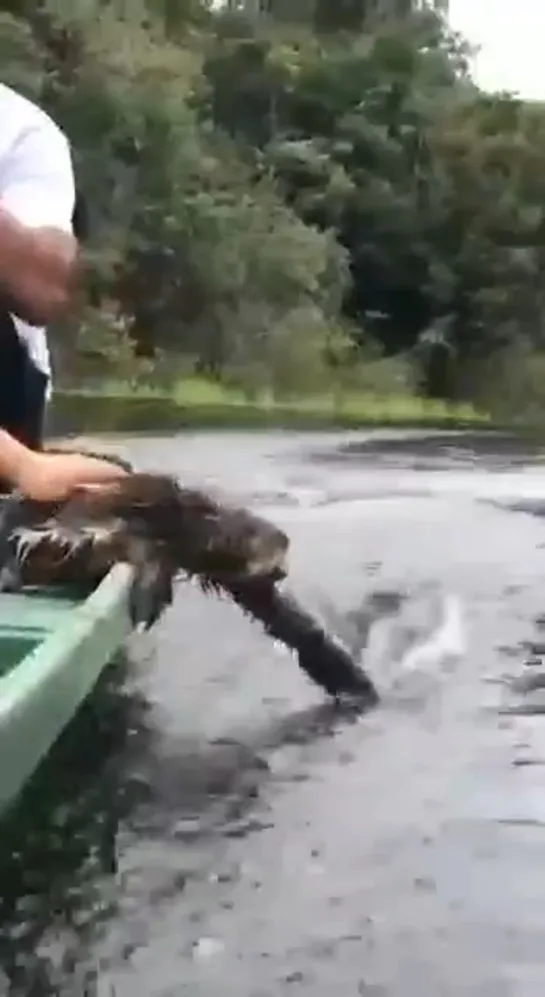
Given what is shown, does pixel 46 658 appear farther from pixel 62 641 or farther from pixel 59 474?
pixel 59 474

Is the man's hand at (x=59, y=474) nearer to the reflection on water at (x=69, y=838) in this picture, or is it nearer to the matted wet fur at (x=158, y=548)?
the matted wet fur at (x=158, y=548)

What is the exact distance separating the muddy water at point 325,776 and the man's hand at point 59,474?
0.11 ft

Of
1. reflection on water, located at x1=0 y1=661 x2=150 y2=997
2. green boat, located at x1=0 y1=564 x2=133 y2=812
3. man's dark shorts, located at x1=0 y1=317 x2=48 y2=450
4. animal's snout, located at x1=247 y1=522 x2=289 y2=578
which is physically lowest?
reflection on water, located at x1=0 y1=661 x2=150 y2=997

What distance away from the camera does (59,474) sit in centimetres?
134

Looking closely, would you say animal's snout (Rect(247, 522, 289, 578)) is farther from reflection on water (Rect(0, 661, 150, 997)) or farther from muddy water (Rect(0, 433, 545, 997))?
reflection on water (Rect(0, 661, 150, 997))

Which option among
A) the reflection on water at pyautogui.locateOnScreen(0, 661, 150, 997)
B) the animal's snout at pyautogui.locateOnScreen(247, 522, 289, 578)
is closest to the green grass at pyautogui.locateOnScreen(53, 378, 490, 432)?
the animal's snout at pyautogui.locateOnScreen(247, 522, 289, 578)

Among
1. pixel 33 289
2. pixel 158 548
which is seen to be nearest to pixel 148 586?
pixel 158 548

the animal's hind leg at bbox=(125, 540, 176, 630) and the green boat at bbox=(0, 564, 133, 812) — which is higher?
the animal's hind leg at bbox=(125, 540, 176, 630)

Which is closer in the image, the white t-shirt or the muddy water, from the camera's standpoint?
the muddy water

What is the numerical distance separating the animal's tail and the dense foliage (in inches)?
7.0

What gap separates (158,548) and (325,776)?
238mm

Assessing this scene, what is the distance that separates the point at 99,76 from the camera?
1.36 m

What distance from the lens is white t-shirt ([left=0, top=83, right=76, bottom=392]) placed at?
135 centimetres

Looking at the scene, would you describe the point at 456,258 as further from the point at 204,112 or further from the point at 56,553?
the point at 56,553
